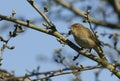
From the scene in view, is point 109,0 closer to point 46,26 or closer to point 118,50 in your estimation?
point 118,50

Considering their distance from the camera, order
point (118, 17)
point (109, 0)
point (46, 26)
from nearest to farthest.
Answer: point (109, 0), point (118, 17), point (46, 26)

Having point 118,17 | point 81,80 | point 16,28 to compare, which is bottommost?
point 81,80

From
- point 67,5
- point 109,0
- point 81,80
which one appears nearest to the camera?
point 109,0

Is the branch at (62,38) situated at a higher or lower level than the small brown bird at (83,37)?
higher

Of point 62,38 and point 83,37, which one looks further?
point 83,37

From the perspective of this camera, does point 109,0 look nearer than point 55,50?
Yes

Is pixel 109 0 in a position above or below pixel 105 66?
above

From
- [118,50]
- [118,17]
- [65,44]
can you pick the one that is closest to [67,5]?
[118,17]

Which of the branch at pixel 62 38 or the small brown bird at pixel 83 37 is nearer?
the branch at pixel 62 38

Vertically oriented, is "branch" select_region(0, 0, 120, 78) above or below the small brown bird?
above

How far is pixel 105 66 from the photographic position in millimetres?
4320

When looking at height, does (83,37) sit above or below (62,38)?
below

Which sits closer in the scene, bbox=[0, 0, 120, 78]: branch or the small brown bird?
bbox=[0, 0, 120, 78]: branch

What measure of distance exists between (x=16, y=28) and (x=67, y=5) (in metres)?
2.29
